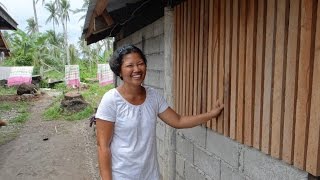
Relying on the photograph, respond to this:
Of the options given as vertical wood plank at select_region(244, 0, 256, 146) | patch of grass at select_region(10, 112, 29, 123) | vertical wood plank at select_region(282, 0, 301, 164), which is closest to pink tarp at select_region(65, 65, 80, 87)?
patch of grass at select_region(10, 112, 29, 123)

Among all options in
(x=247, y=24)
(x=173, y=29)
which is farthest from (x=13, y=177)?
(x=247, y=24)

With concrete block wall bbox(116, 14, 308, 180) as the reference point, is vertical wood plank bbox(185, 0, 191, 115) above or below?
above

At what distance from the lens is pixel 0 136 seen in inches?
411

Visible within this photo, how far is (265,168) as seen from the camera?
2.25 meters

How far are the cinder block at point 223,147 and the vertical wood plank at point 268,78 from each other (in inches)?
18.0

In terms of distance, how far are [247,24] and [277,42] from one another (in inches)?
14.5

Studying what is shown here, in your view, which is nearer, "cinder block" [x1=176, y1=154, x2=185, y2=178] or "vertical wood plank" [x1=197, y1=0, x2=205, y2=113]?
"vertical wood plank" [x1=197, y1=0, x2=205, y2=113]

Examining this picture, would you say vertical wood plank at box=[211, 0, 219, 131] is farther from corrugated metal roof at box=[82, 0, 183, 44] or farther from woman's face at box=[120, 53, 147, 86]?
corrugated metal roof at box=[82, 0, 183, 44]

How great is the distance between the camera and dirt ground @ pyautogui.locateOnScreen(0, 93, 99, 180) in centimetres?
688

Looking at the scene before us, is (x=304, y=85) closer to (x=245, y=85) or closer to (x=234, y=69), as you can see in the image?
(x=245, y=85)

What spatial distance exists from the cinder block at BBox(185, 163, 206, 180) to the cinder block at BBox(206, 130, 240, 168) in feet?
1.06

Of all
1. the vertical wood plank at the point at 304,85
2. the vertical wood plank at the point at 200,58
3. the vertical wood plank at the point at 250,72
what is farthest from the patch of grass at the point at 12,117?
the vertical wood plank at the point at 304,85

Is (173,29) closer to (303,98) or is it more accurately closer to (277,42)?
(277,42)

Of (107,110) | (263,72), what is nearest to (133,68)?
(107,110)
